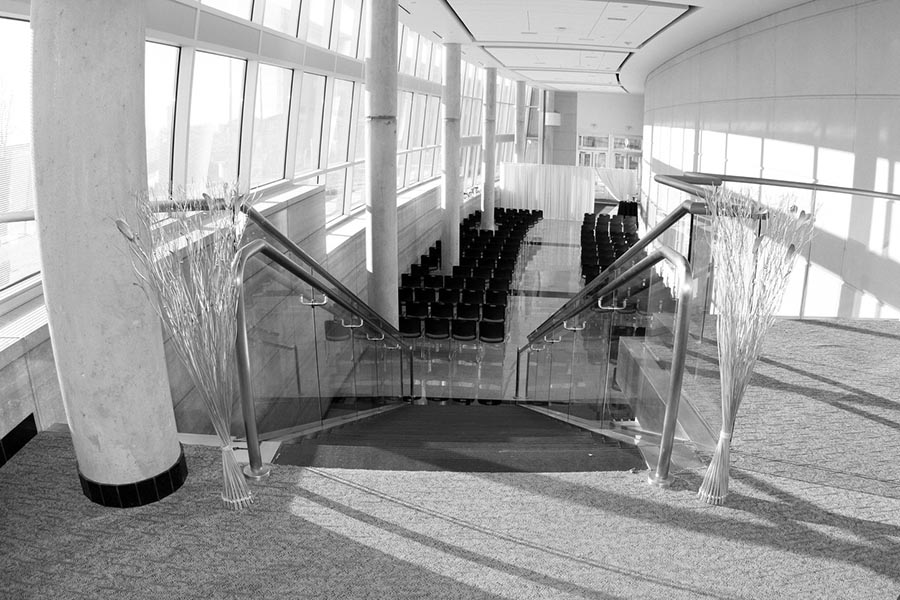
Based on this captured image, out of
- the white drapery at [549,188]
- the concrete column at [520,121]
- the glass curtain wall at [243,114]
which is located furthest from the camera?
the concrete column at [520,121]

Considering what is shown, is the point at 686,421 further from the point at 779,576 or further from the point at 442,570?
the point at 442,570

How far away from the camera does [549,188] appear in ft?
96.7

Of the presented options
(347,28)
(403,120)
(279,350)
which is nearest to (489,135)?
(403,120)

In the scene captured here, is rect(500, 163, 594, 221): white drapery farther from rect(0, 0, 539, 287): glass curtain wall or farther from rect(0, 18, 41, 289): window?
rect(0, 18, 41, 289): window

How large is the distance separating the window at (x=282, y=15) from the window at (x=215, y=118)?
3.35 ft

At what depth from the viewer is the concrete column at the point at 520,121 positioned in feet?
97.0

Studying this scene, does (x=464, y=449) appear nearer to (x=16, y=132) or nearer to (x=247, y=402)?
(x=247, y=402)

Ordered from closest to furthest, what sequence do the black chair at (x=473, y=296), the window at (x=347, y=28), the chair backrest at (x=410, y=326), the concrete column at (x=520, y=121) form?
1. the chair backrest at (x=410, y=326)
2. the black chair at (x=473, y=296)
3. the window at (x=347, y=28)
4. the concrete column at (x=520, y=121)

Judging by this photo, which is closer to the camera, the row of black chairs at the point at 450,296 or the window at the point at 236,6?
the window at the point at 236,6

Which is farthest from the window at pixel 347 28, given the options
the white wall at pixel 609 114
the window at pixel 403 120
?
the white wall at pixel 609 114

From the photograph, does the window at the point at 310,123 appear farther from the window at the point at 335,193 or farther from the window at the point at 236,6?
the window at the point at 236,6

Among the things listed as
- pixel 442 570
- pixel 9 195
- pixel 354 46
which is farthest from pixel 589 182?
pixel 442 570

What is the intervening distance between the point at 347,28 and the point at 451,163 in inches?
221

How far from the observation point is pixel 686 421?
3.84 meters
